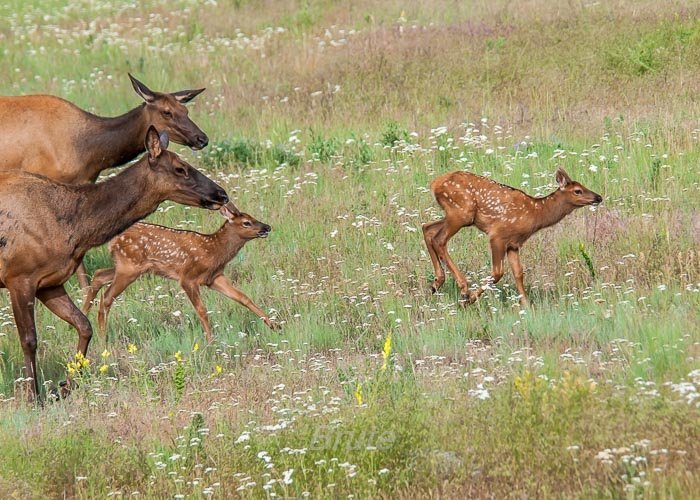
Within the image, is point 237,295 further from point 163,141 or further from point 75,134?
point 75,134

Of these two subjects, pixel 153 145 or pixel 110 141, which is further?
pixel 110 141

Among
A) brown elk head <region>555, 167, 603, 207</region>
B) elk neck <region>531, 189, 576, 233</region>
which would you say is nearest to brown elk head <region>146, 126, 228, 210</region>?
elk neck <region>531, 189, 576, 233</region>

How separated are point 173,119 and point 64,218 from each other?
3.13 m

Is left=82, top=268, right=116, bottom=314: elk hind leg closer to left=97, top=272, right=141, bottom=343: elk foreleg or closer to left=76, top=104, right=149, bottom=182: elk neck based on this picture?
left=97, top=272, right=141, bottom=343: elk foreleg

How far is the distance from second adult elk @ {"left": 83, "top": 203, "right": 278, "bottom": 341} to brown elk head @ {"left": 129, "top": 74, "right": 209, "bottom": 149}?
962 millimetres

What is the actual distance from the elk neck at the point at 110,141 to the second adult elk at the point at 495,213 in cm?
296

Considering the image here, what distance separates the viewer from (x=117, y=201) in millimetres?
10086

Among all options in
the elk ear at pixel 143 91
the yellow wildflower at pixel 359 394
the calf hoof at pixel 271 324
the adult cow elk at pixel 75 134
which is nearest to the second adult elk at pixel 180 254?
the calf hoof at pixel 271 324

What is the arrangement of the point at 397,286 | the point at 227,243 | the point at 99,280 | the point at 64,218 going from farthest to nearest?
1. the point at 99,280
2. the point at 227,243
3. the point at 397,286
4. the point at 64,218

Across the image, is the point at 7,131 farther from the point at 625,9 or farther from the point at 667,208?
the point at 625,9

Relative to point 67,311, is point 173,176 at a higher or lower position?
higher

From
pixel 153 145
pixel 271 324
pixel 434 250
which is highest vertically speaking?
pixel 153 145

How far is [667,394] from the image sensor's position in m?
7.31

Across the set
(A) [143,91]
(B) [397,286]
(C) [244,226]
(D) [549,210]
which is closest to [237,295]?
(C) [244,226]
